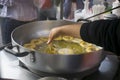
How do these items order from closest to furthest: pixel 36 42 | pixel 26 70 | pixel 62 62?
pixel 62 62 < pixel 26 70 < pixel 36 42

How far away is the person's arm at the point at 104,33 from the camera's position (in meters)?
0.61

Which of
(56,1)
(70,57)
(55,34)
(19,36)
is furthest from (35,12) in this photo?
(70,57)

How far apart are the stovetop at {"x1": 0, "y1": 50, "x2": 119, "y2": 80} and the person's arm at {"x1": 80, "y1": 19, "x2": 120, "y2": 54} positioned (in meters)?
0.10

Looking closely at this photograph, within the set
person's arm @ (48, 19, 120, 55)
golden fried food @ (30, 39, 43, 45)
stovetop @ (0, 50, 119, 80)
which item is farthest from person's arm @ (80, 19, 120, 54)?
golden fried food @ (30, 39, 43, 45)

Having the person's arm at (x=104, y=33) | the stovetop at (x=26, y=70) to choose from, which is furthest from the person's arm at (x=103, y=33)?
the stovetop at (x=26, y=70)

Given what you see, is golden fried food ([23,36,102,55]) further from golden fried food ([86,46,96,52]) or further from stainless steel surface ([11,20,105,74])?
stainless steel surface ([11,20,105,74])

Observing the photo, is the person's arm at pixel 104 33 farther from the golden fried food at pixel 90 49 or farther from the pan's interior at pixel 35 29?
the pan's interior at pixel 35 29

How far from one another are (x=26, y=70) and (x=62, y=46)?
6.6 inches

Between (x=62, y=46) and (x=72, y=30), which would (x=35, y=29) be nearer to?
(x=62, y=46)

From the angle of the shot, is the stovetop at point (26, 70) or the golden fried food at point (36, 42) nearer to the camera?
the stovetop at point (26, 70)

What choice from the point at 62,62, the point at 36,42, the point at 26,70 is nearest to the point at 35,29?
the point at 36,42

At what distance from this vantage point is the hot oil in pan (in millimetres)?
763

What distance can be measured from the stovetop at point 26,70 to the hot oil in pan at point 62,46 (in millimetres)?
69

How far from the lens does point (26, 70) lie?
729 millimetres
